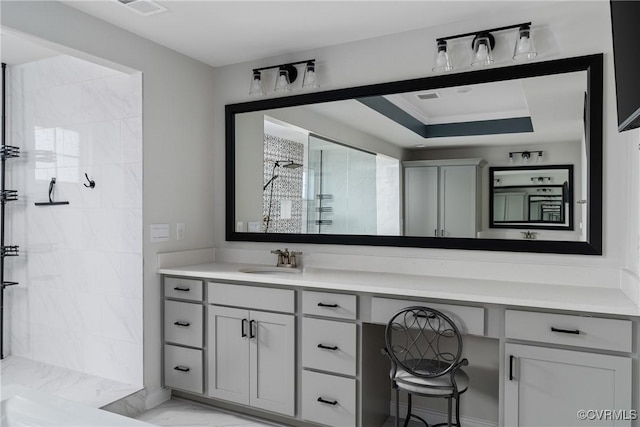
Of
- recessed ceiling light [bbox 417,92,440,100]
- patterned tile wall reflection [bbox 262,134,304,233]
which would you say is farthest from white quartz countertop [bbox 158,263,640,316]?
recessed ceiling light [bbox 417,92,440,100]

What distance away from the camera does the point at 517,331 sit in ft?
6.85

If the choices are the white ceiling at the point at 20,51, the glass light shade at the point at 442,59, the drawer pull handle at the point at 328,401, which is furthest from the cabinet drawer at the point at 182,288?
the glass light shade at the point at 442,59

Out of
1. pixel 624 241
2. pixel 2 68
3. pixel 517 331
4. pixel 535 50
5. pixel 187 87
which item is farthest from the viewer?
pixel 2 68

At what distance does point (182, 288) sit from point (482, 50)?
7.77 ft

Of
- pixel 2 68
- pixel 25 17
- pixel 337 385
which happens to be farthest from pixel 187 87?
pixel 337 385

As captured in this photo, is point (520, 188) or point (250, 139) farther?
point (250, 139)

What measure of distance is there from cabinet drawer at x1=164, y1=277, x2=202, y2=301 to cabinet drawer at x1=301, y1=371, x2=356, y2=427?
90 cm

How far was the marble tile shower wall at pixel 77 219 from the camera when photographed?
3.03m

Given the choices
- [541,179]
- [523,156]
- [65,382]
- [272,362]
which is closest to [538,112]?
[523,156]

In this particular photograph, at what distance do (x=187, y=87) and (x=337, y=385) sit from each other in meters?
2.34

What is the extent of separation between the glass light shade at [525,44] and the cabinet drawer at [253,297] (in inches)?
72.5

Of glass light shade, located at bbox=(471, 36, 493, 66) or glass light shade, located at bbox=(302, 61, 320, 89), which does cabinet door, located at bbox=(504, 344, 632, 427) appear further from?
glass light shade, located at bbox=(302, 61, 320, 89)

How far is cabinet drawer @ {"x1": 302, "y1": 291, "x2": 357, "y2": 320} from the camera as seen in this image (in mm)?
2467

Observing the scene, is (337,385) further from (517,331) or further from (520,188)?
(520,188)
